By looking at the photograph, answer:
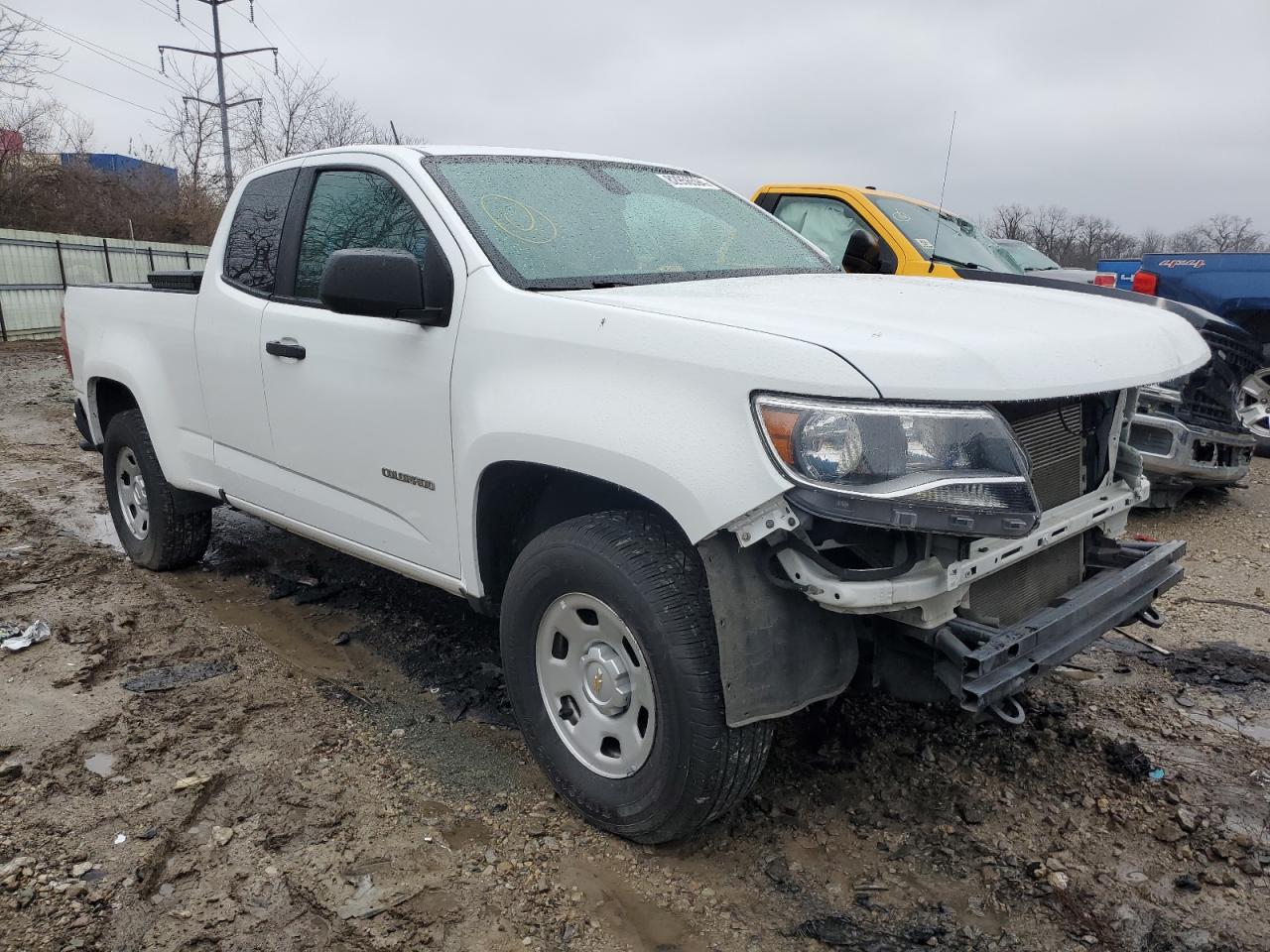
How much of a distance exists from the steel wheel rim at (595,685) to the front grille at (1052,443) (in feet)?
3.76

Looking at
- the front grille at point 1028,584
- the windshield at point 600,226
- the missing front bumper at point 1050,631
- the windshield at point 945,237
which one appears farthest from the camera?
the windshield at point 945,237

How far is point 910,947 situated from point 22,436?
378 inches

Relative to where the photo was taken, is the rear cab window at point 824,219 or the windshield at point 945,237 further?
the rear cab window at point 824,219

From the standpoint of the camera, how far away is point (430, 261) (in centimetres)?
302

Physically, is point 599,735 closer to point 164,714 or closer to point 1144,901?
point 1144,901

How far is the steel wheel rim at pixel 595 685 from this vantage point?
103 inches

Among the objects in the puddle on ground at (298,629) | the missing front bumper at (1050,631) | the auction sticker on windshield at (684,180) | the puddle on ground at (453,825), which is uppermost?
the auction sticker on windshield at (684,180)

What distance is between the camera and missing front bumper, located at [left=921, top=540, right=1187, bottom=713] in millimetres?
2275

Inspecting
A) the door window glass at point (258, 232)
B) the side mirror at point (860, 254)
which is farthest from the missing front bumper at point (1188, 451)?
the door window glass at point (258, 232)

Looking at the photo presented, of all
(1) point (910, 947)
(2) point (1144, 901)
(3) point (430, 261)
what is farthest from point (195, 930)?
(2) point (1144, 901)

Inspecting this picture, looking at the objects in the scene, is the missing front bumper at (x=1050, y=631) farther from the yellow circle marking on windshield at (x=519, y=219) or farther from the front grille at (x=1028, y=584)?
the yellow circle marking on windshield at (x=519, y=219)

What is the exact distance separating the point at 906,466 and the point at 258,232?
3.13 metres

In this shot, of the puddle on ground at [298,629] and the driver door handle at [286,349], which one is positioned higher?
the driver door handle at [286,349]

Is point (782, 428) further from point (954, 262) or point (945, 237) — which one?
point (945, 237)
